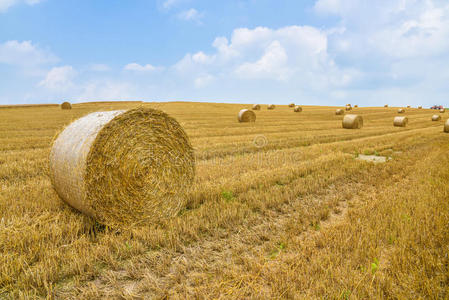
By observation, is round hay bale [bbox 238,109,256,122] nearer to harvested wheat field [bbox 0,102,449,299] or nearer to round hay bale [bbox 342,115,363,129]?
round hay bale [bbox 342,115,363,129]

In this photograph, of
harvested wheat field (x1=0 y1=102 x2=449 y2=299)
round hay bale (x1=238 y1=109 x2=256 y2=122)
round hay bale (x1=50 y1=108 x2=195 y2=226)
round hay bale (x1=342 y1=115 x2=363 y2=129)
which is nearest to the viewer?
harvested wheat field (x1=0 y1=102 x2=449 y2=299)

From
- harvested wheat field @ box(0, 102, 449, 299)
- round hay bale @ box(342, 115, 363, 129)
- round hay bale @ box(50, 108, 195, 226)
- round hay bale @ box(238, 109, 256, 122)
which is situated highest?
round hay bale @ box(238, 109, 256, 122)

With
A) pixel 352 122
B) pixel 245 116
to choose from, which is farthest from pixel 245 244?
pixel 245 116

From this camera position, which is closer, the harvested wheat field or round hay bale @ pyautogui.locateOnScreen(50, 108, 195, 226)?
the harvested wheat field

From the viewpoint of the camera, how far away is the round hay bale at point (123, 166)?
3943 millimetres

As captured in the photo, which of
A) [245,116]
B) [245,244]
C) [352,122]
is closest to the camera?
[245,244]

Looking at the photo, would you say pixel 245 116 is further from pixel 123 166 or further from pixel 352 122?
pixel 123 166

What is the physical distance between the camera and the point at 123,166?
432 centimetres

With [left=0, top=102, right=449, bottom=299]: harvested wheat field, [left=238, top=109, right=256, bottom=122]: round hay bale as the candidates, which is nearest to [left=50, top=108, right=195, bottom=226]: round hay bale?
[left=0, top=102, right=449, bottom=299]: harvested wheat field

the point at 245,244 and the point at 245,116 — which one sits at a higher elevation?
the point at 245,116

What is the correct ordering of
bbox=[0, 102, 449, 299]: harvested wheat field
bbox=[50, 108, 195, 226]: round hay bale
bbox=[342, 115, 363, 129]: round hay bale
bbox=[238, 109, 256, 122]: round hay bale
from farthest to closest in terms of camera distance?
bbox=[238, 109, 256, 122]: round hay bale, bbox=[342, 115, 363, 129]: round hay bale, bbox=[50, 108, 195, 226]: round hay bale, bbox=[0, 102, 449, 299]: harvested wheat field

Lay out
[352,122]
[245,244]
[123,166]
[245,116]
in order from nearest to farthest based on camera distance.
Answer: [245,244]
[123,166]
[352,122]
[245,116]

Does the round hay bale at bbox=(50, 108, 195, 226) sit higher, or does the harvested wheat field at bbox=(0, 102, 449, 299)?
the round hay bale at bbox=(50, 108, 195, 226)

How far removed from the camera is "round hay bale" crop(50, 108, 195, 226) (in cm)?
394
